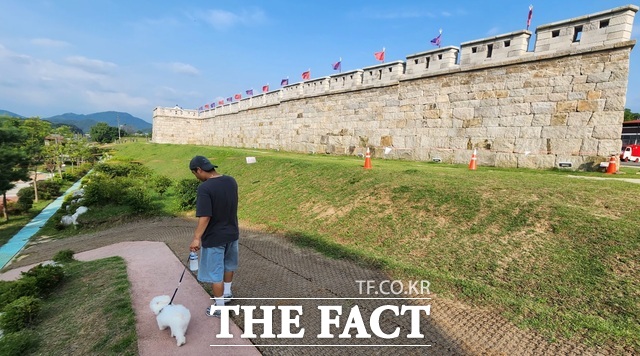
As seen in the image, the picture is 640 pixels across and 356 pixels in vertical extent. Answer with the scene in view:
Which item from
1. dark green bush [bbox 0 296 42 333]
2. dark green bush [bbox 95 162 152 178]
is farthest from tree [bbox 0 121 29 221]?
dark green bush [bbox 0 296 42 333]

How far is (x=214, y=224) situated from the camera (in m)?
3.67

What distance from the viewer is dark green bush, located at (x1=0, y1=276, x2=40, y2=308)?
15.0ft

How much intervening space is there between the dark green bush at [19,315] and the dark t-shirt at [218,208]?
103 inches

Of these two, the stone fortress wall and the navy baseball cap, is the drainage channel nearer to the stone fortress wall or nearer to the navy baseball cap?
the navy baseball cap

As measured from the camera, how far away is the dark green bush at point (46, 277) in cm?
489

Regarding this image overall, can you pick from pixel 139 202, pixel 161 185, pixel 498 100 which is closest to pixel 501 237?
pixel 498 100

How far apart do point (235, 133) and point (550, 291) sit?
3071cm

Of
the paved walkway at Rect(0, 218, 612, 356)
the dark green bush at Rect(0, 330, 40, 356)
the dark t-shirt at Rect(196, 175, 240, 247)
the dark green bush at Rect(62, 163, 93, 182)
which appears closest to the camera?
the paved walkway at Rect(0, 218, 612, 356)

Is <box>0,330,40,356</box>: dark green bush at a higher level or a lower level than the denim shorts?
lower

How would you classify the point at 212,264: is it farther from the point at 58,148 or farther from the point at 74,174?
the point at 74,174

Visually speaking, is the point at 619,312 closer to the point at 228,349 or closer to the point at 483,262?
the point at 483,262

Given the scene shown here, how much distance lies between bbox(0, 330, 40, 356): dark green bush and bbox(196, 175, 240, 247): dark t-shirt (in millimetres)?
2165

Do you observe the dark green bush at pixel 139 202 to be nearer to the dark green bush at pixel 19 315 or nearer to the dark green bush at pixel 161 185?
the dark green bush at pixel 161 185

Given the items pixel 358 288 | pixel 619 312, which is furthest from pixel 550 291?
pixel 358 288
